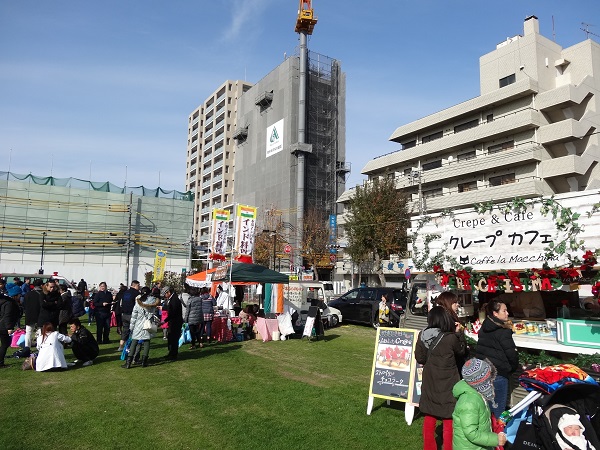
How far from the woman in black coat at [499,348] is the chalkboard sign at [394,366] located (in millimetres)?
1510

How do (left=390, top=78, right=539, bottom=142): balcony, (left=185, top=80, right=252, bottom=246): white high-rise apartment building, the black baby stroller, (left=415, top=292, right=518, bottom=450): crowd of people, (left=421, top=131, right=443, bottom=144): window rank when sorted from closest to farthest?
1. the black baby stroller
2. (left=415, top=292, right=518, bottom=450): crowd of people
3. (left=390, top=78, right=539, bottom=142): balcony
4. (left=421, top=131, right=443, bottom=144): window
5. (left=185, top=80, right=252, bottom=246): white high-rise apartment building

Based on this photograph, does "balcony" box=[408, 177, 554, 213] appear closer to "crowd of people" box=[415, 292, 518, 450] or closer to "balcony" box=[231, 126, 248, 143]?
"crowd of people" box=[415, 292, 518, 450]

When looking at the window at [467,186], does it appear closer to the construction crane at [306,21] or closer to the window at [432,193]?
the window at [432,193]

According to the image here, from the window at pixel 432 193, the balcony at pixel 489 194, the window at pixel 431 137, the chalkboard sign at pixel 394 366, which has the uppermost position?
the window at pixel 431 137

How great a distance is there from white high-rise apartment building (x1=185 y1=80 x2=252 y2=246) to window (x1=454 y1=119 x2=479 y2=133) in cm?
4433

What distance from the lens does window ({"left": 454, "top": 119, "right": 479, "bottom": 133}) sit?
36.5 metres

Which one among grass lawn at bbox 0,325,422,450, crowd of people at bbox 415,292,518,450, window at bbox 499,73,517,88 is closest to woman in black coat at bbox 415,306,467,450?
crowd of people at bbox 415,292,518,450

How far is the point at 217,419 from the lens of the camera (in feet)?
20.3

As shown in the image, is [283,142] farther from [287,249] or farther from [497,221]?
[497,221]

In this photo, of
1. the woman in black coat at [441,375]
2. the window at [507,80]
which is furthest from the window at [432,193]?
the woman in black coat at [441,375]

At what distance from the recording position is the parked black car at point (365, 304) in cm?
1806

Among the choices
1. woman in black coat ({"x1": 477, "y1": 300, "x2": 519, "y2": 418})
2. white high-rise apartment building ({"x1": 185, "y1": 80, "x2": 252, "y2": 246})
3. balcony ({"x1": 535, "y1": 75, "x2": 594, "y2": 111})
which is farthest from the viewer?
white high-rise apartment building ({"x1": 185, "y1": 80, "x2": 252, "y2": 246})

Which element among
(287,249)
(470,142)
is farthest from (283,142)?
(470,142)

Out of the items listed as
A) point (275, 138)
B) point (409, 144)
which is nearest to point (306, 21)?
point (275, 138)
